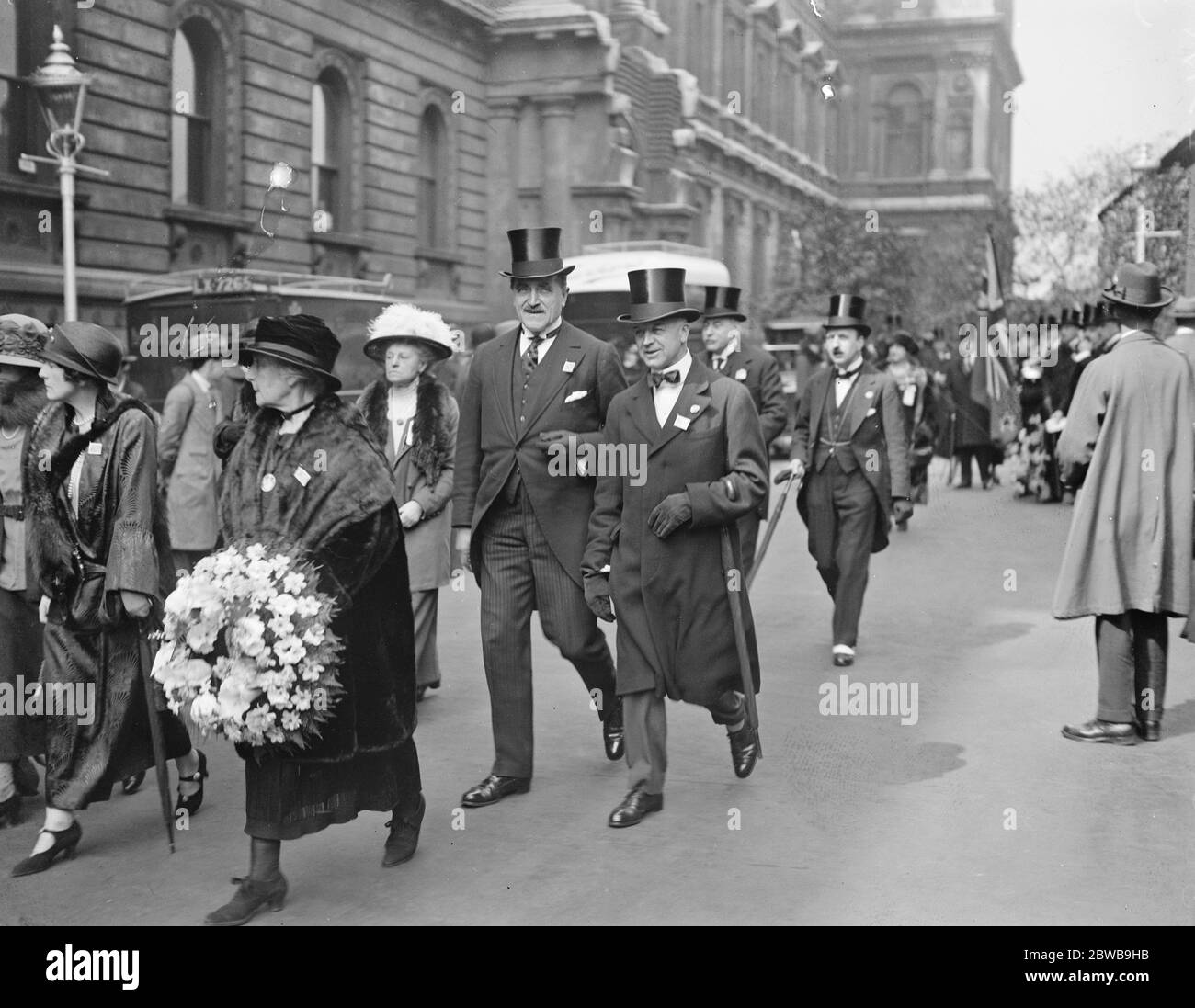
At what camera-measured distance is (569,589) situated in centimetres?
616

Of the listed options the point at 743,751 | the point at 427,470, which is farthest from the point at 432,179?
the point at 743,751

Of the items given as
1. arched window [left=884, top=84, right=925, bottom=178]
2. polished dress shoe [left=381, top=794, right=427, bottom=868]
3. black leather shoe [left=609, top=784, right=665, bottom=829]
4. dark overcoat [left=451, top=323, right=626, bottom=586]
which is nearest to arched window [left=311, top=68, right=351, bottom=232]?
dark overcoat [left=451, top=323, right=626, bottom=586]

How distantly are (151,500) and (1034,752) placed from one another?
3958mm

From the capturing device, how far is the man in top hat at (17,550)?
234 inches

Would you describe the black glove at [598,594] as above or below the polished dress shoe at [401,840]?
above

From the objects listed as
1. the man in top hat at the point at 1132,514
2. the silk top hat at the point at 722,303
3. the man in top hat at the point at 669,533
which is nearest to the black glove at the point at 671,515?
the man in top hat at the point at 669,533

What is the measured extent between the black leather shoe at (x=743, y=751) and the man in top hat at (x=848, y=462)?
275 centimetres

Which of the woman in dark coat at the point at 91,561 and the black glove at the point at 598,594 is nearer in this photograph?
the woman in dark coat at the point at 91,561

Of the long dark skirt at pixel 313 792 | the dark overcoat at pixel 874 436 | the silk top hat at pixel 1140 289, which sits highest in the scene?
the silk top hat at pixel 1140 289

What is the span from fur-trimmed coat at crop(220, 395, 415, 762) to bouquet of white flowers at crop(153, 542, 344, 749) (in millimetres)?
144

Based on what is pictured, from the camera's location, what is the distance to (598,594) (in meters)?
5.97

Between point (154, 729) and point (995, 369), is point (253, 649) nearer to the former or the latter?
point (154, 729)

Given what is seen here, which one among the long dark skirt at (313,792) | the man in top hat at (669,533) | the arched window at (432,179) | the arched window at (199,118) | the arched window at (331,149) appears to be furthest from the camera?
the arched window at (432,179)

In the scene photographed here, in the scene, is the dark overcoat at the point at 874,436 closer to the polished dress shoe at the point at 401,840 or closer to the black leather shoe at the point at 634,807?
the black leather shoe at the point at 634,807
